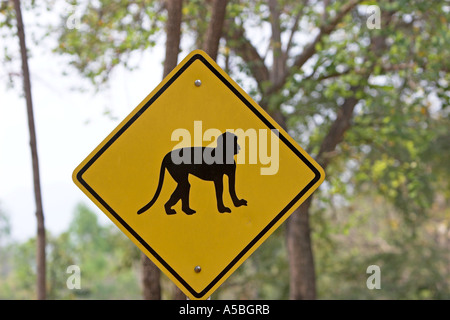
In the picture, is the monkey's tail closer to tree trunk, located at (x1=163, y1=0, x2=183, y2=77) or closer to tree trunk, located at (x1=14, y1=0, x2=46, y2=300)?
tree trunk, located at (x1=163, y1=0, x2=183, y2=77)

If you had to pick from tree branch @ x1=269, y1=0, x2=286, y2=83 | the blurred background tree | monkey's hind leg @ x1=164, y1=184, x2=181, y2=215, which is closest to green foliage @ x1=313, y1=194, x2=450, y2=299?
the blurred background tree

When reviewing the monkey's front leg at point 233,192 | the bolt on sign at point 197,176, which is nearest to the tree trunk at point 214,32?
the bolt on sign at point 197,176

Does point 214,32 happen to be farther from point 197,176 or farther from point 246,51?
point 246,51

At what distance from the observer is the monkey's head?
9.84 ft

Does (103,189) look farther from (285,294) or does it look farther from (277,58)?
(285,294)

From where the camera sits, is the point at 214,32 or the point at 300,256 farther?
the point at 300,256

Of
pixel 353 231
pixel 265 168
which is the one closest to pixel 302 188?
pixel 265 168

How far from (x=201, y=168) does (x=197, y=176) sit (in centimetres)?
4

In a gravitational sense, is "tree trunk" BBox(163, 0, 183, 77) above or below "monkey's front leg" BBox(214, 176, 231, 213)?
above

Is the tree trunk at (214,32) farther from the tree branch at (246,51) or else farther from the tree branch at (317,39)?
the tree branch at (317,39)

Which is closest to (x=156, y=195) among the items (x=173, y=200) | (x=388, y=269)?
(x=173, y=200)

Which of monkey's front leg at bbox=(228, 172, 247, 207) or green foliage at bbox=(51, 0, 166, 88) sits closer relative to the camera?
monkey's front leg at bbox=(228, 172, 247, 207)

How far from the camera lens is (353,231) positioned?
2378 centimetres

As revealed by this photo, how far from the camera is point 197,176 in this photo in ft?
9.80
